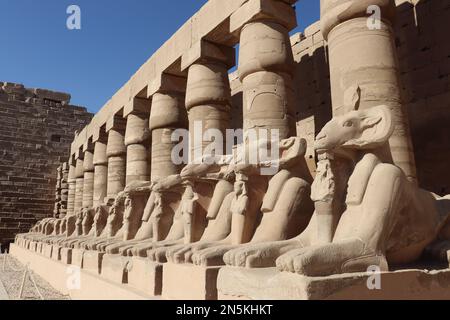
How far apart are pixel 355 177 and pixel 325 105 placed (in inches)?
209

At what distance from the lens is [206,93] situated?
7199mm

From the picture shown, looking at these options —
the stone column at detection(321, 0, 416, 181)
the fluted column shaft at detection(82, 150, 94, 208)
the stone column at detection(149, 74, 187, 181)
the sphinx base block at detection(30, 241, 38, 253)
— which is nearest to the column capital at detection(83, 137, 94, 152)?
the fluted column shaft at detection(82, 150, 94, 208)

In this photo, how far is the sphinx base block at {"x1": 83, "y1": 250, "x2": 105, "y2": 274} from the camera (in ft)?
20.1

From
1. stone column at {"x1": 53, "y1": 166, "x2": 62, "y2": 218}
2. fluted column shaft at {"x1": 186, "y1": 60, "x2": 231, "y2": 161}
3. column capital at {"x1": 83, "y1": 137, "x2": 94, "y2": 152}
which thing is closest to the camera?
fluted column shaft at {"x1": 186, "y1": 60, "x2": 231, "y2": 161}

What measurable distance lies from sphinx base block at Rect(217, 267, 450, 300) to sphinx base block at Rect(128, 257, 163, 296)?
1170 millimetres

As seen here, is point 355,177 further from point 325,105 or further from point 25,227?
point 25,227

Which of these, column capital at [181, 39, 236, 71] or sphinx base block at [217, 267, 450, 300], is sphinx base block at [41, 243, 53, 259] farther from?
sphinx base block at [217, 267, 450, 300]

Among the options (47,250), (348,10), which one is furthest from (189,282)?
(47,250)

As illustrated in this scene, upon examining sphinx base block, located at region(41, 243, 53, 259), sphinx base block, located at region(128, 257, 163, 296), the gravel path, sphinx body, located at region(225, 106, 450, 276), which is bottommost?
the gravel path

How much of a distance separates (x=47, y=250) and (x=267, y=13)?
785 centimetres

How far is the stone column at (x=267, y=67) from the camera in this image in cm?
568

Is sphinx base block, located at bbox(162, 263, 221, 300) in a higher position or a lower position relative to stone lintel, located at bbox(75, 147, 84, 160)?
lower

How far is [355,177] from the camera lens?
3.09 metres
